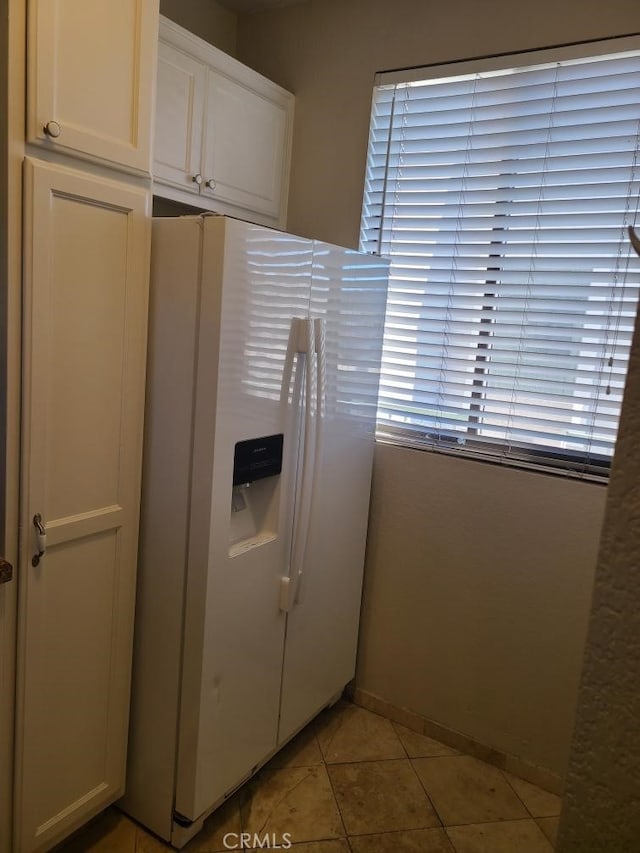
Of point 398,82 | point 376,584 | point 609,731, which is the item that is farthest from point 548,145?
point 609,731

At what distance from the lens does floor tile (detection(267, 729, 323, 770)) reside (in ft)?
7.17

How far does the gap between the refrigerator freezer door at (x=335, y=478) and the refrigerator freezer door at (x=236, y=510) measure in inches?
4.2

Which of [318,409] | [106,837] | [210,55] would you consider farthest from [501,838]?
[210,55]

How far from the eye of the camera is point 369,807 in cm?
202

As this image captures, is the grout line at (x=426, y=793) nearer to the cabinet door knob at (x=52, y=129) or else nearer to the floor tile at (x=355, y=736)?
the floor tile at (x=355, y=736)

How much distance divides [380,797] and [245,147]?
7.60ft

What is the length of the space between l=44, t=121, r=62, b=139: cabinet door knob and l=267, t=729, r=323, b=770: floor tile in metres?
2.04

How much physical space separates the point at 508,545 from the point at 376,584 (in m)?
0.57

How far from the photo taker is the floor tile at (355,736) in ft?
7.43

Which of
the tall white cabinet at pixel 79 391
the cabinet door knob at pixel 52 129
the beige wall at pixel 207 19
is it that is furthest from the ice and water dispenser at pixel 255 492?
the beige wall at pixel 207 19

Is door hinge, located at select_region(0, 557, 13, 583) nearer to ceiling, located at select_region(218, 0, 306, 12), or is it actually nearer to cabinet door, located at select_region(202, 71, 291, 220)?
cabinet door, located at select_region(202, 71, 291, 220)

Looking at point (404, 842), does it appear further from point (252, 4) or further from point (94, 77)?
point (252, 4)

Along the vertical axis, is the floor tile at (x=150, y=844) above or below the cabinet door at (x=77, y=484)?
below

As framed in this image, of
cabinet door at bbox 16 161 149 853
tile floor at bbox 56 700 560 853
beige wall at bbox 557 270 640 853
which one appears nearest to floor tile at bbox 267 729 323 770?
tile floor at bbox 56 700 560 853
